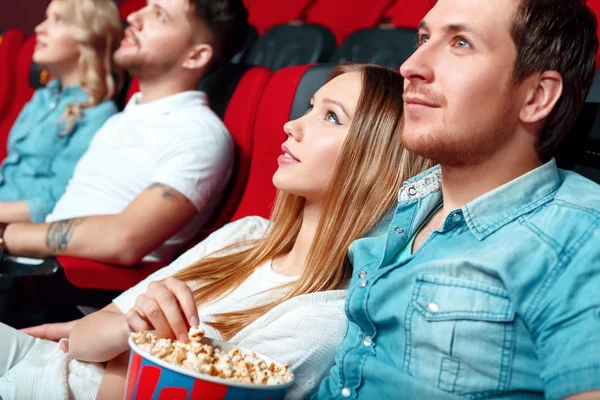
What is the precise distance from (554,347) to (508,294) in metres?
0.07

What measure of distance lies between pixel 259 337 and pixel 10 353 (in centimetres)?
46

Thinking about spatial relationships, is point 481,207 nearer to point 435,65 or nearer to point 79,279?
point 435,65

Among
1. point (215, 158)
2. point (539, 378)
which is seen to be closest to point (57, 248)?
point (215, 158)

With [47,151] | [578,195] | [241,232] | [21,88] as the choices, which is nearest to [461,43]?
[578,195]

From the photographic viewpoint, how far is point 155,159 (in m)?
1.87

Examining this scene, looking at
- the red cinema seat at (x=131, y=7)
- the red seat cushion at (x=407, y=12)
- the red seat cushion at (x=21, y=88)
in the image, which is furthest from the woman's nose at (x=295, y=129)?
the red cinema seat at (x=131, y=7)

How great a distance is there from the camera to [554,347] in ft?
2.55

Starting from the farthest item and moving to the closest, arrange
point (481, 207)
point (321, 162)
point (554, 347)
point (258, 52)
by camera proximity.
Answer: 1. point (258, 52)
2. point (321, 162)
3. point (481, 207)
4. point (554, 347)

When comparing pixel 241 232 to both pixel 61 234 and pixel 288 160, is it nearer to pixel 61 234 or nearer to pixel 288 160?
pixel 288 160

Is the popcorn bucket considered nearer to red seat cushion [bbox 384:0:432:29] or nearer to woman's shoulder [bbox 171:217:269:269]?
woman's shoulder [bbox 171:217:269:269]

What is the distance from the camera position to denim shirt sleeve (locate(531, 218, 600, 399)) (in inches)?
29.3

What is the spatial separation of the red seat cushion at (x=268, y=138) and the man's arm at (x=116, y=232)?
15cm

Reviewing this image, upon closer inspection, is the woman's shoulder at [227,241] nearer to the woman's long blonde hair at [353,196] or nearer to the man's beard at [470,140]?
the woman's long blonde hair at [353,196]

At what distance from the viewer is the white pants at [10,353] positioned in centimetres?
118
